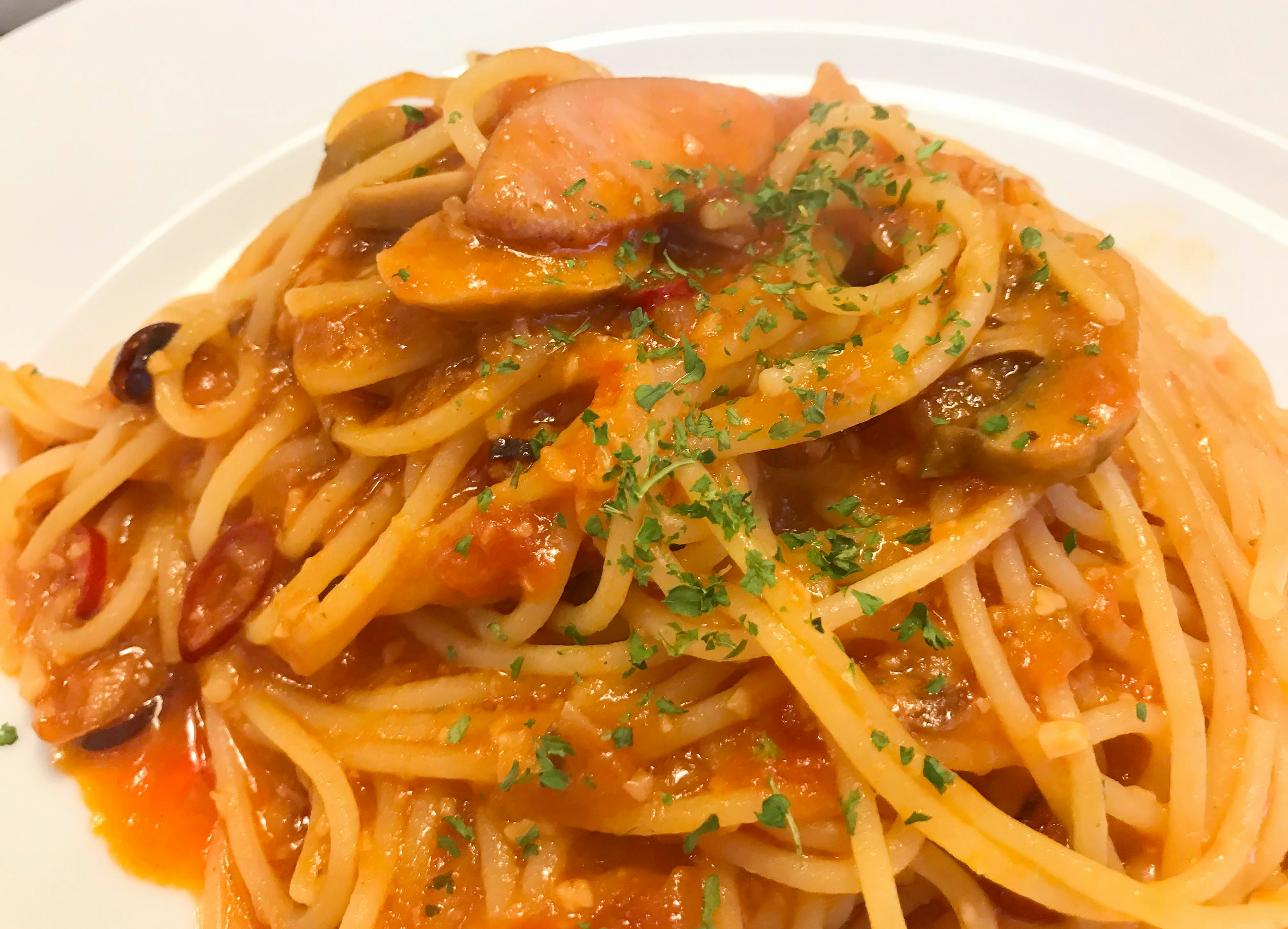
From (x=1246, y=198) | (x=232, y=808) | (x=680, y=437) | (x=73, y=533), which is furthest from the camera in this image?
(x=1246, y=198)

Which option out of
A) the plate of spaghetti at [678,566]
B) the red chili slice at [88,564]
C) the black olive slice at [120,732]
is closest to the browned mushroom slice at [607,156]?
the plate of spaghetti at [678,566]

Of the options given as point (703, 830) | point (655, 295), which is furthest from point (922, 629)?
point (655, 295)

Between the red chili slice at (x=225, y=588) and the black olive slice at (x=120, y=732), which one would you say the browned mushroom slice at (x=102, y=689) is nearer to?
the black olive slice at (x=120, y=732)

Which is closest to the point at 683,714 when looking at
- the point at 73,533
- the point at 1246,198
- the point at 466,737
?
the point at 466,737

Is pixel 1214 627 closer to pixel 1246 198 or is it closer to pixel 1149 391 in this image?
pixel 1149 391

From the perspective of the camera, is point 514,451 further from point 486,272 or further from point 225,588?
point 225,588

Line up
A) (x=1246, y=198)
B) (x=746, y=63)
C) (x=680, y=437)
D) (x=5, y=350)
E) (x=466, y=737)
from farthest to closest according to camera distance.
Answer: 1. (x=746, y=63)
2. (x=1246, y=198)
3. (x=5, y=350)
4. (x=466, y=737)
5. (x=680, y=437)

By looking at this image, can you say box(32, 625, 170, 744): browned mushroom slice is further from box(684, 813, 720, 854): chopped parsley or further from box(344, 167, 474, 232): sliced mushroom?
box(684, 813, 720, 854): chopped parsley
